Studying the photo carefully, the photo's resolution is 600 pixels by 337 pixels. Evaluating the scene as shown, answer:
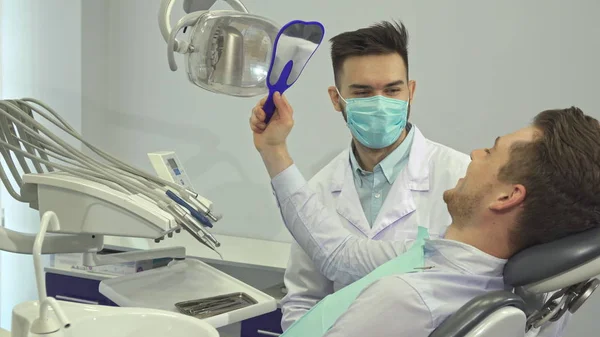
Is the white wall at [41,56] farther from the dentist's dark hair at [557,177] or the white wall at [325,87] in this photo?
the dentist's dark hair at [557,177]

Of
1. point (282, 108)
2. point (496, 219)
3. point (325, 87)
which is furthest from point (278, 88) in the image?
point (325, 87)

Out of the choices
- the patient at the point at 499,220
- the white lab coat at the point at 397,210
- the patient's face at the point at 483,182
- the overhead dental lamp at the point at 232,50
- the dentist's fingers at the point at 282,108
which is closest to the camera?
the patient at the point at 499,220

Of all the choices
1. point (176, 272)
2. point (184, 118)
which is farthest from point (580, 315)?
point (184, 118)

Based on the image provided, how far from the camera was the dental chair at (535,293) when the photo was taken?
0.87 meters

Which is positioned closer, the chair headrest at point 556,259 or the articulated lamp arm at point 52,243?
the chair headrest at point 556,259

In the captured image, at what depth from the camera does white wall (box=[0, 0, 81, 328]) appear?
2715 mm

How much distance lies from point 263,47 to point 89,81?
182 cm

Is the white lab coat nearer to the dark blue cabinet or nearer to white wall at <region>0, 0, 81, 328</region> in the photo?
the dark blue cabinet

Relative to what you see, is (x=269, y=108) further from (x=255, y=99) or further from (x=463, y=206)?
(x=255, y=99)

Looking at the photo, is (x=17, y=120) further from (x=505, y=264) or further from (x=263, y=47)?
(x=505, y=264)

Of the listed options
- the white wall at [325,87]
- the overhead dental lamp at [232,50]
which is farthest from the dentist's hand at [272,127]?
the white wall at [325,87]

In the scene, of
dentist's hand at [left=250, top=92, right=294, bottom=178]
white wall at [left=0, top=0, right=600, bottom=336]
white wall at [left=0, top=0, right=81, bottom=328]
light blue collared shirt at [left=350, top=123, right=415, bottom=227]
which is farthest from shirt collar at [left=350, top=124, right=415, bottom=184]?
white wall at [left=0, top=0, right=81, bottom=328]

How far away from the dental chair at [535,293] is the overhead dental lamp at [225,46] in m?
0.69

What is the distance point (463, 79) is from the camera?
7.46 ft
